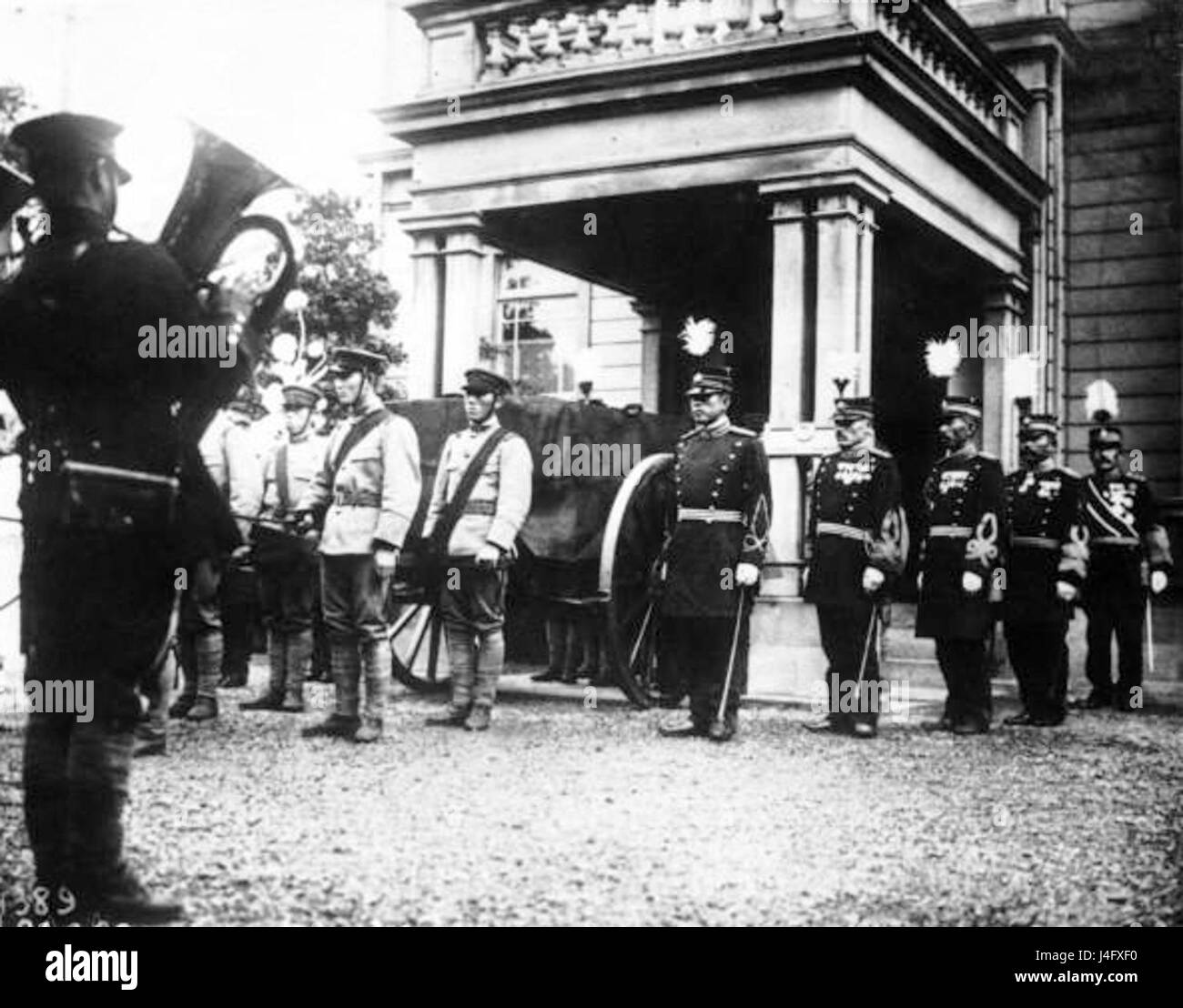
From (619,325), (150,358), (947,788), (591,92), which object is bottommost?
(947,788)

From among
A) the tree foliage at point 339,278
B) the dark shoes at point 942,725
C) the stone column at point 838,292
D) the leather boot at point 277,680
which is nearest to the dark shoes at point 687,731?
the dark shoes at point 942,725

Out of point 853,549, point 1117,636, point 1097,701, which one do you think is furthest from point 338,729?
point 1117,636

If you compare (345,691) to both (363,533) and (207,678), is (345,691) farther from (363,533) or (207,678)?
(207,678)

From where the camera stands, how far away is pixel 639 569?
8086mm

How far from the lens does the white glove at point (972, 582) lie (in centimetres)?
752

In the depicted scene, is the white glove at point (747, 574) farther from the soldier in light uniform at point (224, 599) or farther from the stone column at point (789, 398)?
the soldier in light uniform at point (224, 599)

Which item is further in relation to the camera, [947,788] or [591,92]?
[591,92]

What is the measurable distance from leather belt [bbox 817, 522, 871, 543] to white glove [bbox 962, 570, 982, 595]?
1.99 ft

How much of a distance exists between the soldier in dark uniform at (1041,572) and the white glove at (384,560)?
3627mm

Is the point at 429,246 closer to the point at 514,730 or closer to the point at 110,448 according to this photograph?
the point at 514,730
